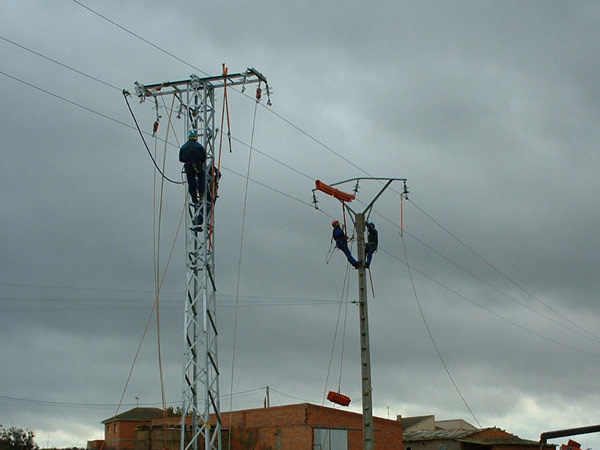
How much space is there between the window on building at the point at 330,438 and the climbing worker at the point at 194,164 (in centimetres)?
2512

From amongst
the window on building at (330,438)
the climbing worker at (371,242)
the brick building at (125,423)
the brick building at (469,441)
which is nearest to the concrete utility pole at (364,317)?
the climbing worker at (371,242)

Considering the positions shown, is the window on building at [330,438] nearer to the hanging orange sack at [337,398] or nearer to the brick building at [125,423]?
the hanging orange sack at [337,398]

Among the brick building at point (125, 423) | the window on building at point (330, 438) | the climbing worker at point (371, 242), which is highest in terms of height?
the climbing worker at point (371, 242)

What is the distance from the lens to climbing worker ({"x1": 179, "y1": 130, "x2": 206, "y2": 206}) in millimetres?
21906

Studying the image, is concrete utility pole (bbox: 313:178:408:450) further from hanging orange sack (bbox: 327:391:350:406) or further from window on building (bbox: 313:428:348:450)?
window on building (bbox: 313:428:348:450)

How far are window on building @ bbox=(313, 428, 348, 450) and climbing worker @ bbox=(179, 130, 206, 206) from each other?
2512 centimetres

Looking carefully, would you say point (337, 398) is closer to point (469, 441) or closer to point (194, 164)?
point (194, 164)

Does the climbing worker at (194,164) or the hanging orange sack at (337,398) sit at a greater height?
the climbing worker at (194,164)

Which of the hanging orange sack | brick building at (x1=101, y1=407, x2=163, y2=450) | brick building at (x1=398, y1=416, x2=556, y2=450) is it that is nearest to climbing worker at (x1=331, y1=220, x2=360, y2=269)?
the hanging orange sack

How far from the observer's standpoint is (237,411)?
162 feet

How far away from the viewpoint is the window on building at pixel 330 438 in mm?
43875

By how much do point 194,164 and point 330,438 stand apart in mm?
27122

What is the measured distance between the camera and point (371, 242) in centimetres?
2539

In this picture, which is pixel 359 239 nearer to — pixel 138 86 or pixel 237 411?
pixel 138 86
